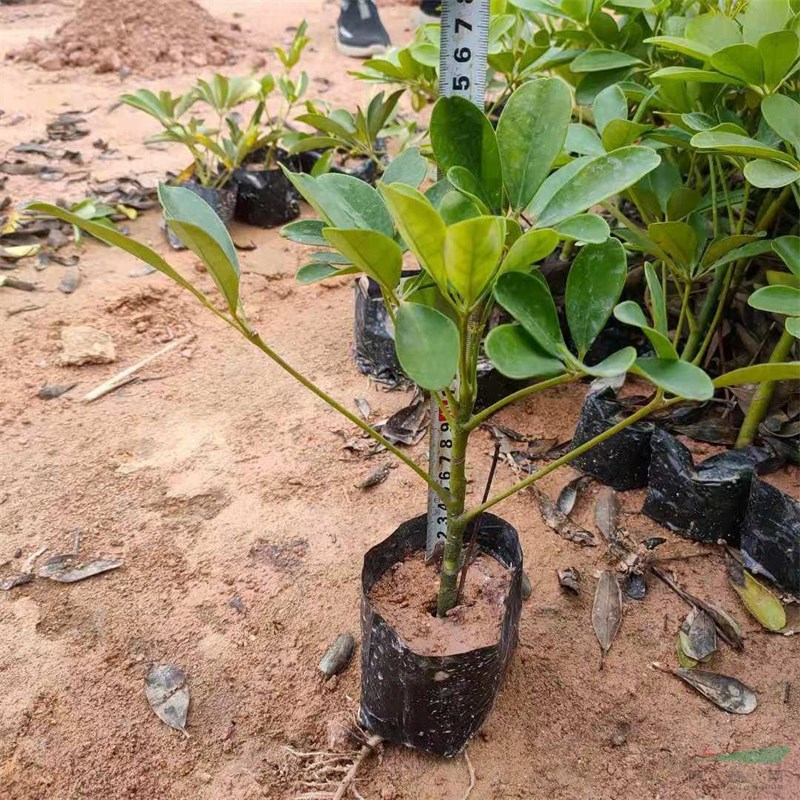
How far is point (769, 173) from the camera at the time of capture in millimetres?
974

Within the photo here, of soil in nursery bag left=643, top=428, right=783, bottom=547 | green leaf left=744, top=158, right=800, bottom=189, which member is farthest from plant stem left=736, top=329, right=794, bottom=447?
green leaf left=744, top=158, right=800, bottom=189

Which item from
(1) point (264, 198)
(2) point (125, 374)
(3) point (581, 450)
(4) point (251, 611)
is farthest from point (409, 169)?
(1) point (264, 198)

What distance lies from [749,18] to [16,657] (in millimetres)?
1462

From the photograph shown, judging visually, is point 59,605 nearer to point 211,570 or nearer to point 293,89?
point 211,570

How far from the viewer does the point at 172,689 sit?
47.4 inches

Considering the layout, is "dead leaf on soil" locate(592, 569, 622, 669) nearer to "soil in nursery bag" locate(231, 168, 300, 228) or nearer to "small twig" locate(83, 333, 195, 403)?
"small twig" locate(83, 333, 195, 403)

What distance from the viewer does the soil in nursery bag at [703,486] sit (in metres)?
1.42

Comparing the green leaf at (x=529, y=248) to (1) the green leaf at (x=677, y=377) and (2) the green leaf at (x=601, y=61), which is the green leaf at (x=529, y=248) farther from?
(2) the green leaf at (x=601, y=61)

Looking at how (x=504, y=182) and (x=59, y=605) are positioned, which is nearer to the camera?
(x=504, y=182)

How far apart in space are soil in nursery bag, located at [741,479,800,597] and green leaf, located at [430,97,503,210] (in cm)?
82

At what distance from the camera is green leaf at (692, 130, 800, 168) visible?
94 centimetres

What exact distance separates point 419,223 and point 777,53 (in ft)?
2.13

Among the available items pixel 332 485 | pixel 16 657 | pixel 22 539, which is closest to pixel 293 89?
pixel 332 485

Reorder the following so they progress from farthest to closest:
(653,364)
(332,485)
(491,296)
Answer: (332,485)
(491,296)
(653,364)
